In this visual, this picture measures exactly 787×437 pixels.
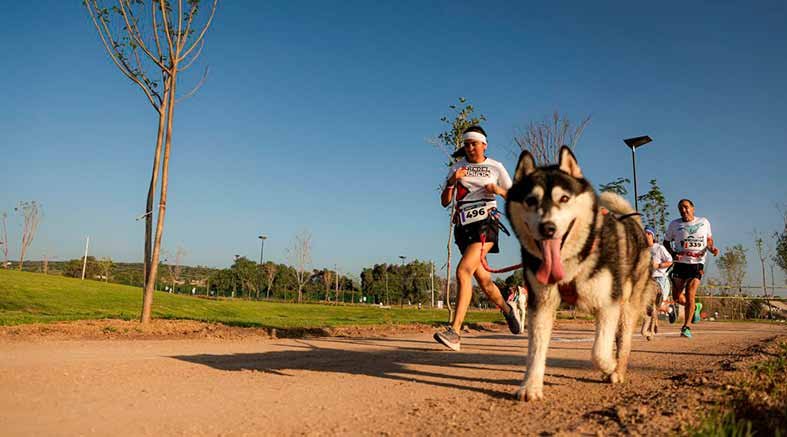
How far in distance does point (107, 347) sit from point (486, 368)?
594 centimetres

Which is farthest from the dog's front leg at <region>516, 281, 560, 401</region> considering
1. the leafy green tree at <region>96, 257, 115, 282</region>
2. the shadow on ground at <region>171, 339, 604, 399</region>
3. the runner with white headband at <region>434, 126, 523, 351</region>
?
the leafy green tree at <region>96, 257, 115, 282</region>

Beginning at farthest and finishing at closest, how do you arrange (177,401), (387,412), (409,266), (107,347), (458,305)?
(409,266) < (107,347) < (458,305) < (177,401) < (387,412)

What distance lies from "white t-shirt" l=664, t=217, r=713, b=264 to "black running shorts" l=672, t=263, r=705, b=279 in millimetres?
96

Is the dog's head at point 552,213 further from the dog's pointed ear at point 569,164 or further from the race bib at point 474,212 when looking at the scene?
the race bib at point 474,212

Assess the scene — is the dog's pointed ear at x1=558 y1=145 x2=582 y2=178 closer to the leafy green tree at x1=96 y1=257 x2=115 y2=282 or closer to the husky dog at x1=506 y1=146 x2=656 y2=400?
the husky dog at x1=506 y1=146 x2=656 y2=400

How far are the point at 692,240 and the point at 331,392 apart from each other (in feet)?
31.0

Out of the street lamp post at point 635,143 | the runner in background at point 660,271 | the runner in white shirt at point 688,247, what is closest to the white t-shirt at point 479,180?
the runner in white shirt at point 688,247

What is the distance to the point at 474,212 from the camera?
21.3 feet

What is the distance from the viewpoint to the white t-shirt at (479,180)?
6.52 metres

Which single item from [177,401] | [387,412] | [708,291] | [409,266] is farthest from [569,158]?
[409,266]

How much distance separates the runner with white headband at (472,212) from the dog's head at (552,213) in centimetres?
214

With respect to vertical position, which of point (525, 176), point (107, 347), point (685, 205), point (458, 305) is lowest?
point (107, 347)

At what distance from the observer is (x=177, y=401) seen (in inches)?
155

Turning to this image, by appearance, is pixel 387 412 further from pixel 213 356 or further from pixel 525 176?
pixel 213 356
